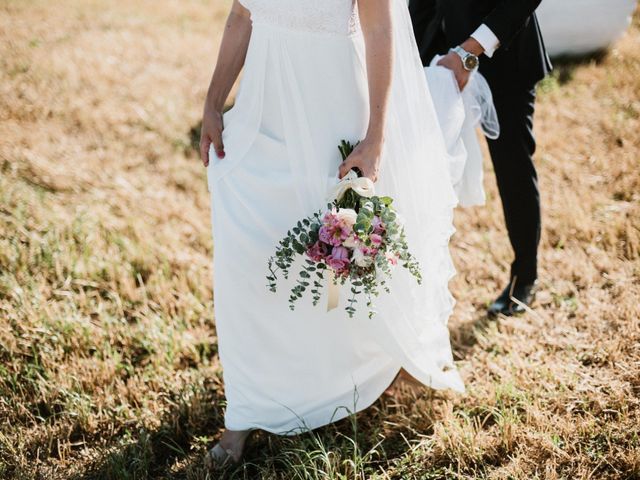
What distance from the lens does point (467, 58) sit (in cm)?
275

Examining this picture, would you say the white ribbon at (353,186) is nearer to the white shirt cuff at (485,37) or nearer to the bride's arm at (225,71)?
the bride's arm at (225,71)

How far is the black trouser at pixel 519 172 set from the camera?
298 centimetres

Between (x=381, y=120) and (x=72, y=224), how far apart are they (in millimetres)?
2813

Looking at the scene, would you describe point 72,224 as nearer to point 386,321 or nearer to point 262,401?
point 262,401

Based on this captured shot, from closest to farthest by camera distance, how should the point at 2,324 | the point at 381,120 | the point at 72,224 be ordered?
the point at 381,120
the point at 2,324
the point at 72,224

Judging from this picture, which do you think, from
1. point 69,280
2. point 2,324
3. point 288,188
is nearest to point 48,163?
point 69,280

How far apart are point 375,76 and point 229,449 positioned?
1708 mm

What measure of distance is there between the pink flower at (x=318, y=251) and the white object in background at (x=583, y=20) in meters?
5.20

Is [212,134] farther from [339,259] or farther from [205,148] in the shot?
[339,259]

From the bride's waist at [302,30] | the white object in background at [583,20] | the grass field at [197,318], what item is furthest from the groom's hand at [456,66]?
the white object in background at [583,20]

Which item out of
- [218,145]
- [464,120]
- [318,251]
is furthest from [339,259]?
[464,120]

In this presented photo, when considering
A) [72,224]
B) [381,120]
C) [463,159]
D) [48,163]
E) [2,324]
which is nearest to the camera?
[381,120]

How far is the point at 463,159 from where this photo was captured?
110 inches

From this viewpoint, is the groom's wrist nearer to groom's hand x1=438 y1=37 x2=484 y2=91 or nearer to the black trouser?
groom's hand x1=438 y1=37 x2=484 y2=91
